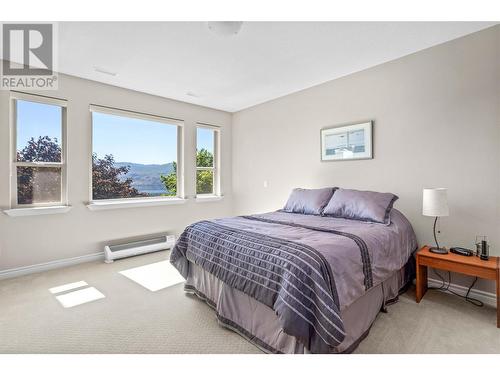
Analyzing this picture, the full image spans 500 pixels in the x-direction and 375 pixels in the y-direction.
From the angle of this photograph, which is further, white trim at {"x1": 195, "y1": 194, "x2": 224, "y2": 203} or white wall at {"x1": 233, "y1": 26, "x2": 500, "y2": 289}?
white trim at {"x1": 195, "y1": 194, "x2": 224, "y2": 203}

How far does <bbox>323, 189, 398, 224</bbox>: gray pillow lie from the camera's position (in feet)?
8.24

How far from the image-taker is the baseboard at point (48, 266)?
288 cm

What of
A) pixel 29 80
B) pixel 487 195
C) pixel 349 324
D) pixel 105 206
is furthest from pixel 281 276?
pixel 29 80

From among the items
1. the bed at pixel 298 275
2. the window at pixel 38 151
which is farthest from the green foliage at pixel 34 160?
the bed at pixel 298 275

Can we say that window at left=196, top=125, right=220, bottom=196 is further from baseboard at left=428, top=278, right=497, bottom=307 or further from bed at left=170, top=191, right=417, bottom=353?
baseboard at left=428, top=278, right=497, bottom=307

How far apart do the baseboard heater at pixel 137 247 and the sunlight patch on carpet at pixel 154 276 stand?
457 millimetres

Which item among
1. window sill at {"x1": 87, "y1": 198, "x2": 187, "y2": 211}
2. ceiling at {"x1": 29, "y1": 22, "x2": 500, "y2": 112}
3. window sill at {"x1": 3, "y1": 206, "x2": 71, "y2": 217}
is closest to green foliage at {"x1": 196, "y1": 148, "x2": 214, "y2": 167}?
window sill at {"x1": 87, "y1": 198, "x2": 187, "y2": 211}

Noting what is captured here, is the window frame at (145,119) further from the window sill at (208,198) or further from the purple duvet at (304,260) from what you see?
the purple duvet at (304,260)

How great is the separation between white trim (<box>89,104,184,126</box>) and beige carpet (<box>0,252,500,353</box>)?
2316mm

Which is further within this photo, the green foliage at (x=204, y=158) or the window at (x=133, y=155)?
the green foliage at (x=204, y=158)

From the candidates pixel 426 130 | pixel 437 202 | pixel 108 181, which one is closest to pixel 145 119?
pixel 108 181

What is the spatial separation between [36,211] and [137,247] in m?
1.29

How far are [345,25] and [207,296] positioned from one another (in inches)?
108

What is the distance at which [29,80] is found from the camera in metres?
3.00
